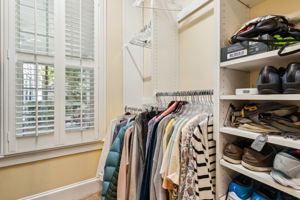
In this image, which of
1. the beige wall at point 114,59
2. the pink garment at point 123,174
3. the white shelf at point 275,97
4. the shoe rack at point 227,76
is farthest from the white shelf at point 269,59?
the beige wall at point 114,59

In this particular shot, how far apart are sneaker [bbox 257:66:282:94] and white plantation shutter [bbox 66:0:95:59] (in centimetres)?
162

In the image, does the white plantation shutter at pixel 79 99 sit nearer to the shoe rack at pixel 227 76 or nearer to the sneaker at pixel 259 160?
the shoe rack at pixel 227 76

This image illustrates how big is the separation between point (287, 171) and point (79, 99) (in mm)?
1679

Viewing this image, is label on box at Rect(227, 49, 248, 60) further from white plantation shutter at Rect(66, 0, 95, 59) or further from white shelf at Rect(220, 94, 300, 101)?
white plantation shutter at Rect(66, 0, 95, 59)

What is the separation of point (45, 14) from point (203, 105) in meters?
1.65

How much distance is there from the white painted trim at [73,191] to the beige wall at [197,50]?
57.8 inches

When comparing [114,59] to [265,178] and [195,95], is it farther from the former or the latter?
[265,178]

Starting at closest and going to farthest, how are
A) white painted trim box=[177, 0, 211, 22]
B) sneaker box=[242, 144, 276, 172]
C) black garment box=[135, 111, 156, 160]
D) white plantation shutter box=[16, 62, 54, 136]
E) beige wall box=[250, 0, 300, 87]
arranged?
sneaker box=[242, 144, 276, 172]
beige wall box=[250, 0, 300, 87]
black garment box=[135, 111, 156, 160]
white painted trim box=[177, 0, 211, 22]
white plantation shutter box=[16, 62, 54, 136]

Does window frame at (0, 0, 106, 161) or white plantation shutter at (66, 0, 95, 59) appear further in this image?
white plantation shutter at (66, 0, 95, 59)

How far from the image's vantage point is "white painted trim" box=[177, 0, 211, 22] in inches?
50.3

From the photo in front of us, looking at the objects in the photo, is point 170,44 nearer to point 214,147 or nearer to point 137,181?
point 214,147

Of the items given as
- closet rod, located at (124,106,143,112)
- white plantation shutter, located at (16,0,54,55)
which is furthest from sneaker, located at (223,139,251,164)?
white plantation shutter, located at (16,0,54,55)

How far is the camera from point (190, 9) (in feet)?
4.46

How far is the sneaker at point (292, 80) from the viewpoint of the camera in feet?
1.84
